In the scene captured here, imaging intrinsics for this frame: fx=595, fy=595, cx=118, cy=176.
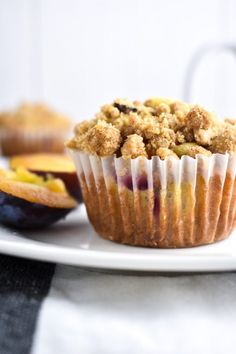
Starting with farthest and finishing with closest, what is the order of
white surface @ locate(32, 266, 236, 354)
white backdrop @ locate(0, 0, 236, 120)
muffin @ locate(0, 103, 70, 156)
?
white backdrop @ locate(0, 0, 236, 120) < muffin @ locate(0, 103, 70, 156) < white surface @ locate(32, 266, 236, 354)

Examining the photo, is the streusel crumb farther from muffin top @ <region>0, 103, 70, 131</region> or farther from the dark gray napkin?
muffin top @ <region>0, 103, 70, 131</region>

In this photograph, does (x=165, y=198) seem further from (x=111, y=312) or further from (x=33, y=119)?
(x=33, y=119)

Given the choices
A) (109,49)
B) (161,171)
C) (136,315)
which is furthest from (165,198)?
(109,49)

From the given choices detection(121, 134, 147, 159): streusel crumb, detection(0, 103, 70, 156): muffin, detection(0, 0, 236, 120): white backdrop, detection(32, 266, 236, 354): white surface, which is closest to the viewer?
detection(32, 266, 236, 354): white surface

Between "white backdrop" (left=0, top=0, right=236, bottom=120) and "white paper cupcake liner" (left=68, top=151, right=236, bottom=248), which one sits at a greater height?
"white paper cupcake liner" (left=68, top=151, right=236, bottom=248)

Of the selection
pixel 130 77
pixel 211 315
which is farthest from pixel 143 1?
pixel 211 315

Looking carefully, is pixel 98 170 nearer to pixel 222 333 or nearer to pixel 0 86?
pixel 222 333

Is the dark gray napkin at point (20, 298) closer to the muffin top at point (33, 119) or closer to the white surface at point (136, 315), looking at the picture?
the white surface at point (136, 315)

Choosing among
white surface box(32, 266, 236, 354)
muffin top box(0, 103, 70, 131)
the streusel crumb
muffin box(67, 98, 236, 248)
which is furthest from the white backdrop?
white surface box(32, 266, 236, 354)
